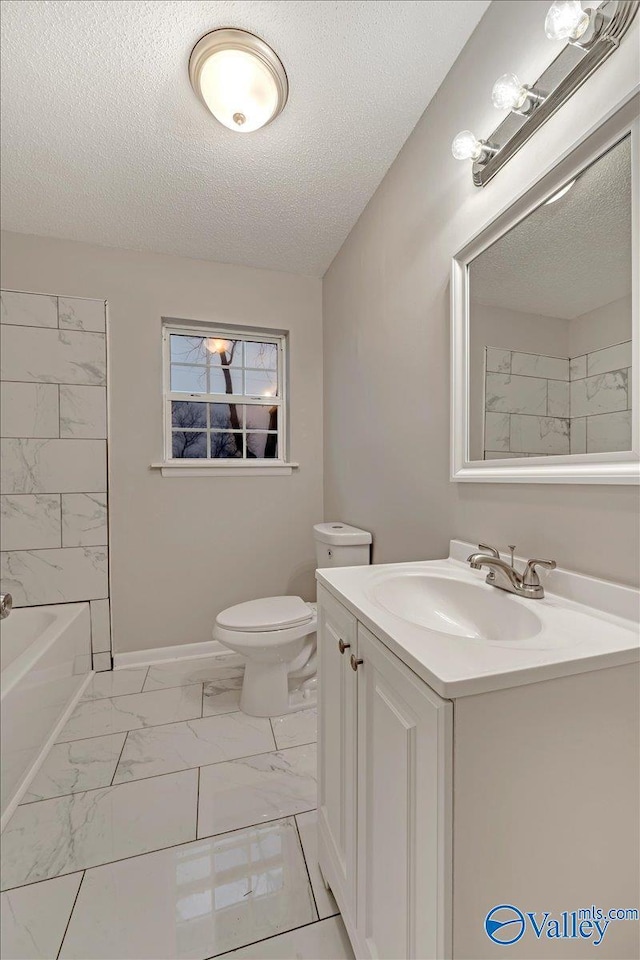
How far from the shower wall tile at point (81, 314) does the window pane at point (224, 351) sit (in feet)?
1.97

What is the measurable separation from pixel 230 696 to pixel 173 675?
0.43 m

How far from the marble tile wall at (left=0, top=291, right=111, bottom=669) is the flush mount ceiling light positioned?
1.32 m

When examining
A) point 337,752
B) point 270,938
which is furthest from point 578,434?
point 270,938

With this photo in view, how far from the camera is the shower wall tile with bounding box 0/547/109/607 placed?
7.02ft

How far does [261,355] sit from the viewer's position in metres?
2.67

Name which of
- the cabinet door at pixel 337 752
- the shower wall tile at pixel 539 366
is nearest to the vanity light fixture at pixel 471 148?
the shower wall tile at pixel 539 366

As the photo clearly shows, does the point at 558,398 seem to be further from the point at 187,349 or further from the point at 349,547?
the point at 187,349

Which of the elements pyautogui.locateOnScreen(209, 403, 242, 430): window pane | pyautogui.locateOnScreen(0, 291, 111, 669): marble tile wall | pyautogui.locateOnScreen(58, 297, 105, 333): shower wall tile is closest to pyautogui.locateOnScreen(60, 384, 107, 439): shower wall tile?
pyautogui.locateOnScreen(0, 291, 111, 669): marble tile wall

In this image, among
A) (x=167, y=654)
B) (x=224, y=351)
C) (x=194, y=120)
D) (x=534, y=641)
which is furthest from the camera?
(x=224, y=351)

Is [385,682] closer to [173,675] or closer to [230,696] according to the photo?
[230,696]

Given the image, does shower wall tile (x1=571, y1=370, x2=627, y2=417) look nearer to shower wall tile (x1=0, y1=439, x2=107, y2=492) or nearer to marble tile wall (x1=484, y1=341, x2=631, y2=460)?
marble tile wall (x1=484, y1=341, x2=631, y2=460)

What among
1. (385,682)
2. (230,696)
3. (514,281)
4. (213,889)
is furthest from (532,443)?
(230,696)

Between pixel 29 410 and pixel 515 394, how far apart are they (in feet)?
7.79

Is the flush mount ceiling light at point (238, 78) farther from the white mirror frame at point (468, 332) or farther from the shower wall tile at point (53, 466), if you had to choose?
the shower wall tile at point (53, 466)
